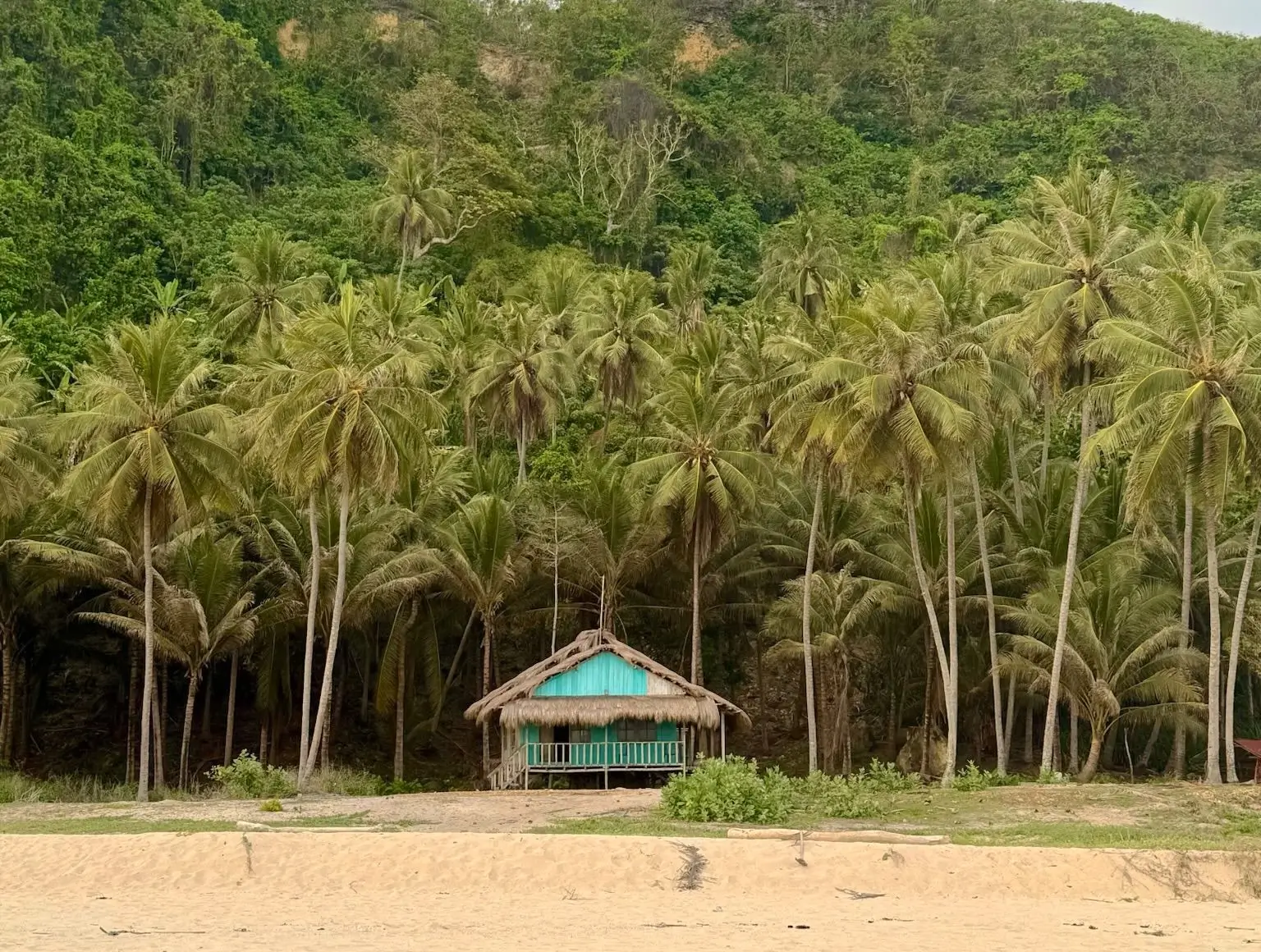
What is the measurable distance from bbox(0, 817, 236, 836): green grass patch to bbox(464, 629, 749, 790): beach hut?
10393 mm

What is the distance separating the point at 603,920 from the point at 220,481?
1721cm

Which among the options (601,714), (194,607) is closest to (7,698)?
(194,607)

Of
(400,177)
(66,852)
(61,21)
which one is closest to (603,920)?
(66,852)

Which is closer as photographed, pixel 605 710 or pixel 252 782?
pixel 252 782

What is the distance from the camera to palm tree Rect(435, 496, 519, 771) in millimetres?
36750

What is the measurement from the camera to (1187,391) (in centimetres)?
2897

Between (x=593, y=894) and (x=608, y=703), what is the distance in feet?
48.1

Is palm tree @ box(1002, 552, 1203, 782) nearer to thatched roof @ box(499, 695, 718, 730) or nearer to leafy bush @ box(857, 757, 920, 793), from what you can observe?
leafy bush @ box(857, 757, 920, 793)

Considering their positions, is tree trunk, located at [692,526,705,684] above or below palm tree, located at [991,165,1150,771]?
below

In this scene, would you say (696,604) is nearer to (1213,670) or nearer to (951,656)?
(951,656)

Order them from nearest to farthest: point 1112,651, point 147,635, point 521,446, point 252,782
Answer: point 252,782
point 147,635
point 1112,651
point 521,446

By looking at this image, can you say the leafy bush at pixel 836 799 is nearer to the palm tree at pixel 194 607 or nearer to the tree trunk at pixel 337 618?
the tree trunk at pixel 337 618

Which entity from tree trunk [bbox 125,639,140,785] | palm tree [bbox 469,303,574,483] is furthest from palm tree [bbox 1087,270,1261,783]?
tree trunk [bbox 125,639,140,785]

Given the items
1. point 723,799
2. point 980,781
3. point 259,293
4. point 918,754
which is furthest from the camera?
point 259,293
